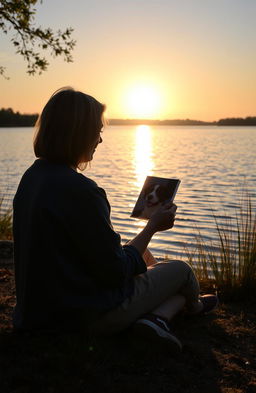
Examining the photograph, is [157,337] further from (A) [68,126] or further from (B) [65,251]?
(A) [68,126]

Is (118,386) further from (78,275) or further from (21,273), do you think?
(21,273)

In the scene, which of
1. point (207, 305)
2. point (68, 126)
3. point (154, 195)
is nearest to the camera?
point (68, 126)

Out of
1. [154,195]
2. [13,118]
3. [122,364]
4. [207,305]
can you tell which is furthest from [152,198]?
[13,118]

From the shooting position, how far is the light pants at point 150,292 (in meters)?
2.94

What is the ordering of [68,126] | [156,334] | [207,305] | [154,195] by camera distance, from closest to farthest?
[68,126] < [156,334] < [154,195] < [207,305]

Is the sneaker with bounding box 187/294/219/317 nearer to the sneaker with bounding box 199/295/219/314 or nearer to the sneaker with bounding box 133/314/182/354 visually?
the sneaker with bounding box 199/295/219/314

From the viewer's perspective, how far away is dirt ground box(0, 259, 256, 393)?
2502 mm

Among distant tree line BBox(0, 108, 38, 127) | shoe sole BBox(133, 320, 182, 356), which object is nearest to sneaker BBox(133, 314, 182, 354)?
shoe sole BBox(133, 320, 182, 356)

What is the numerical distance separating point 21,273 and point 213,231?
7134mm

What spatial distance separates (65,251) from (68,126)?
0.73 metres

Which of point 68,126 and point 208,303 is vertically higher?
point 68,126

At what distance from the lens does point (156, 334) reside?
2.90 meters

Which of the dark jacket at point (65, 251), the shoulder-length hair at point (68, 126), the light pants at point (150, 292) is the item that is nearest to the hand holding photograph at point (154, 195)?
the light pants at point (150, 292)

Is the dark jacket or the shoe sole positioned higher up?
the dark jacket
